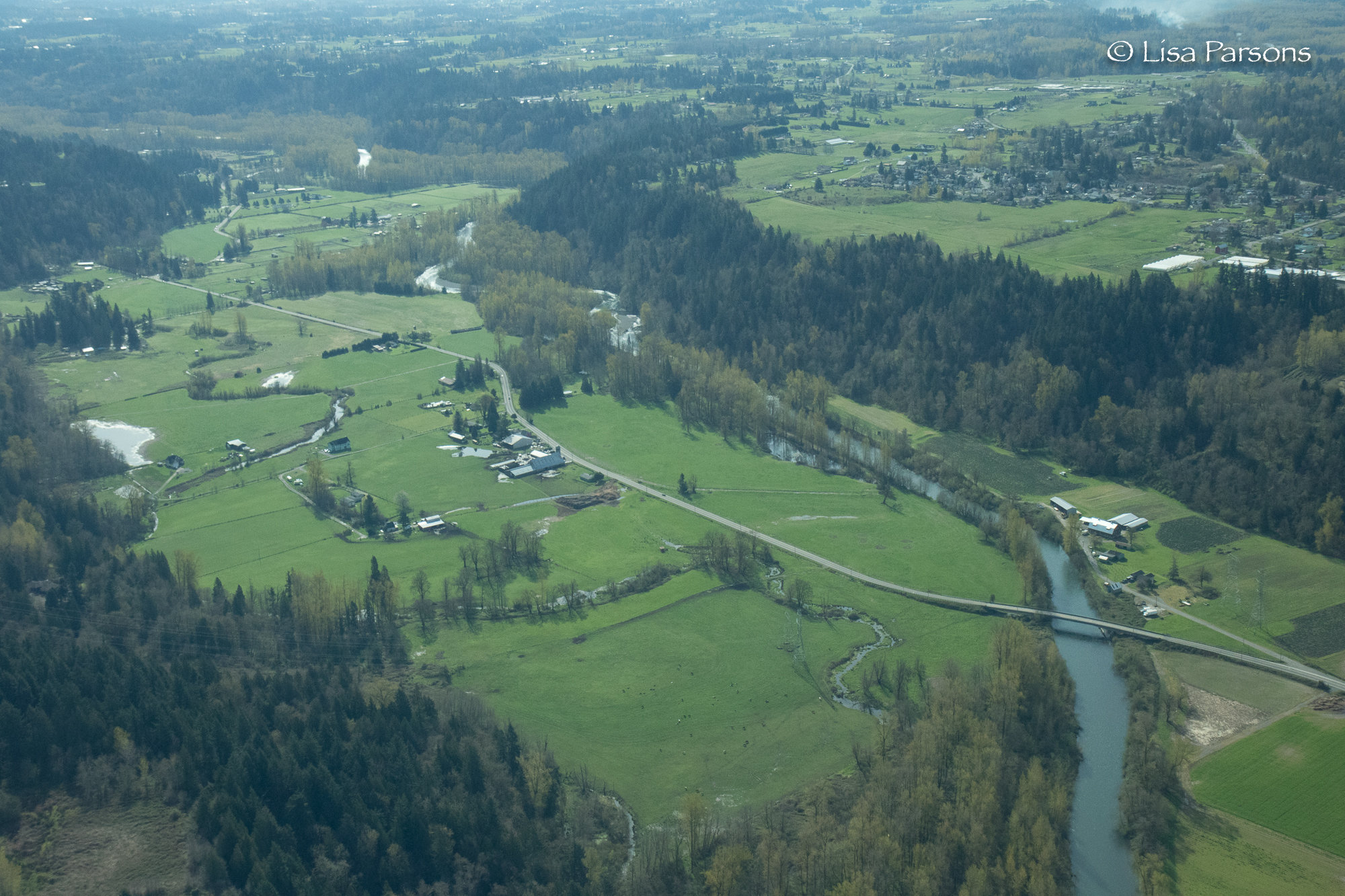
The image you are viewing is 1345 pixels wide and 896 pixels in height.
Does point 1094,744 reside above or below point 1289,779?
above

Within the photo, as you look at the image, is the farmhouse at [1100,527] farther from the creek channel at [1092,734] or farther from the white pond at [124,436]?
the white pond at [124,436]

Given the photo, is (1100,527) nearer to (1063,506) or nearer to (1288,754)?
(1063,506)

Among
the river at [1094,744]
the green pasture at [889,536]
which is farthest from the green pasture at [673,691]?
the river at [1094,744]

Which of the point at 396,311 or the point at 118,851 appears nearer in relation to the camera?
the point at 118,851

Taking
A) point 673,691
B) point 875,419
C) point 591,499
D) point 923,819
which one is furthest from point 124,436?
point 923,819

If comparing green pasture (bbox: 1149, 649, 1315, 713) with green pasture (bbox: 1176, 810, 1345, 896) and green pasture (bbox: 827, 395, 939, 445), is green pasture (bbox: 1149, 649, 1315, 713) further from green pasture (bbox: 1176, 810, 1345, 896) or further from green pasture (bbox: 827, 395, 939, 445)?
green pasture (bbox: 827, 395, 939, 445)

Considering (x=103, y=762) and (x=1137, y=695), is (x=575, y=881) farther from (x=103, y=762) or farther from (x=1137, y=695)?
(x=1137, y=695)
